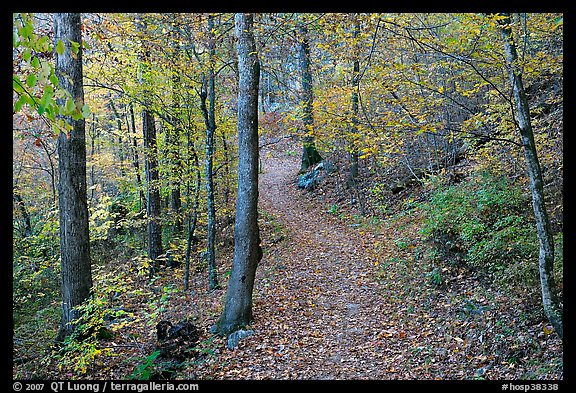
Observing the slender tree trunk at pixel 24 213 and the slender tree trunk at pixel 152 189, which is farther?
the slender tree trunk at pixel 24 213

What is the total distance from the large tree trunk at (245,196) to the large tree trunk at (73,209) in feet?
9.26

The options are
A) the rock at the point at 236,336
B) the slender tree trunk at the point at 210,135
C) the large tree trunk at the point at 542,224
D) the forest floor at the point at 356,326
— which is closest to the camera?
the large tree trunk at the point at 542,224

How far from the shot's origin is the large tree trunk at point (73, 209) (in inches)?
265

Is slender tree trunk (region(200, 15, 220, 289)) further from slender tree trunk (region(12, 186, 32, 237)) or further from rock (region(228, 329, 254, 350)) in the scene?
slender tree trunk (region(12, 186, 32, 237))

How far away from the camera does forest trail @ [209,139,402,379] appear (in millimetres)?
5707

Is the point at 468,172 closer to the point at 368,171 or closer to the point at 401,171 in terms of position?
the point at 401,171

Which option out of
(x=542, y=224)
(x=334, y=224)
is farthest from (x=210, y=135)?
(x=542, y=224)

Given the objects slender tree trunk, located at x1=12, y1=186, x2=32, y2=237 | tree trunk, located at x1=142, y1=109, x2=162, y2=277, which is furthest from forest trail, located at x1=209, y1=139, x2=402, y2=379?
slender tree trunk, located at x1=12, y1=186, x2=32, y2=237

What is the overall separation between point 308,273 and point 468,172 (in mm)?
5750

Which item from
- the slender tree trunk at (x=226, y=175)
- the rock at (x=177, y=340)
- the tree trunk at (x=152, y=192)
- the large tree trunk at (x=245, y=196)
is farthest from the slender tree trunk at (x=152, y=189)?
the large tree trunk at (x=245, y=196)

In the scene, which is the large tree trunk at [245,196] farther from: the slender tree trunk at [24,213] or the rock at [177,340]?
the slender tree trunk at [24,213]

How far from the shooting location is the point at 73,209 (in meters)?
6.87

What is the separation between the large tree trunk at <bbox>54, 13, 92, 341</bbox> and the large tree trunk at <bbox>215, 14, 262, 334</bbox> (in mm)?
2824
